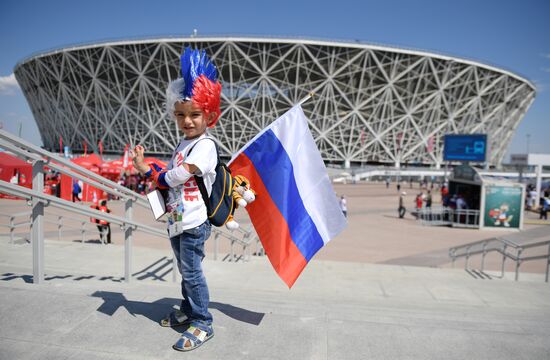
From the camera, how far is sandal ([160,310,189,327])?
2.26 m

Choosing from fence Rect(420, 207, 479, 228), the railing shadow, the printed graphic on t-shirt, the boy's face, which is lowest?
fence Rect(420, 207, 479, 228)

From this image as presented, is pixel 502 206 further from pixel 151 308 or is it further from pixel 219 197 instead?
pixel 151 308

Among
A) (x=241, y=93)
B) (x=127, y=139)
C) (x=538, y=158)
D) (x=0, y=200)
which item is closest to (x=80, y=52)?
(x=127, y=139)

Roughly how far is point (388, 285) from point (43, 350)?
470 cm

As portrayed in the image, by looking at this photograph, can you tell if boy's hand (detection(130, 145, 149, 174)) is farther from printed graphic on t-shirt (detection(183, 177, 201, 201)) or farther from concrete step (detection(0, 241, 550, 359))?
concrete step (detection(0, 241, 550, 359))

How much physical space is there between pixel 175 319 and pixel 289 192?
1.18m

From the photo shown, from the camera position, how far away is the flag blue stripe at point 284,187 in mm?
2672

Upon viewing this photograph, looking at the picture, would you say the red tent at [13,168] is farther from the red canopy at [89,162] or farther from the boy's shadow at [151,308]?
the boy's shadow at [151,308]

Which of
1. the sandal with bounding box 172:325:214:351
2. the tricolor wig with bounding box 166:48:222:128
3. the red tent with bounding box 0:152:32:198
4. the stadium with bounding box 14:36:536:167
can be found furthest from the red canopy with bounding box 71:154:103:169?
the stadium with bounding box 14:36:536:167

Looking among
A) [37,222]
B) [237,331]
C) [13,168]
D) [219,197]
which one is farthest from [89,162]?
[237,331]

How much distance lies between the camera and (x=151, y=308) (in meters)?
2.45

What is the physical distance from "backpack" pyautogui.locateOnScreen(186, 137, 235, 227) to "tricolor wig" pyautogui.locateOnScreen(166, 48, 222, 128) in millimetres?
288

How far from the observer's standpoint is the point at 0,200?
52.5ft

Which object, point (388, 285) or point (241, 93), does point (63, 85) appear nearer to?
point (241, 93)
